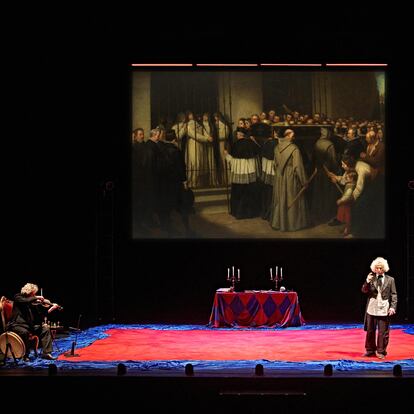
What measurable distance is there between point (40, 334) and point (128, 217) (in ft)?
12.9

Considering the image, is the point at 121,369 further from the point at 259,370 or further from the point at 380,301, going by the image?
the point at 380,301

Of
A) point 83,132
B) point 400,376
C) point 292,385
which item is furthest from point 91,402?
point 83,132

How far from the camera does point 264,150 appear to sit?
12883mm

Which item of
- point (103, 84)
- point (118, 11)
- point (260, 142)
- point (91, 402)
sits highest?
point (118, 11)

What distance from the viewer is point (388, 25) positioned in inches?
469

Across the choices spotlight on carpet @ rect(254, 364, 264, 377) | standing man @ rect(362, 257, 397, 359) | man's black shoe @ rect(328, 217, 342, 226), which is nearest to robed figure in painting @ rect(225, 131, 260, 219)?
man's black shoe @ rect(328, 217, 342, 226)

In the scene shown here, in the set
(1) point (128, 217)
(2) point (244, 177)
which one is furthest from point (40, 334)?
(2) point (244, 177)

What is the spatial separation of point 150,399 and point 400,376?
105 inches

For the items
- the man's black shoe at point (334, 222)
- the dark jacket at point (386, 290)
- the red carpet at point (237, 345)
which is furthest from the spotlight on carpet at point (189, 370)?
the man's black shoe at point (334, 222)

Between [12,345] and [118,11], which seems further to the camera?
[118,11]

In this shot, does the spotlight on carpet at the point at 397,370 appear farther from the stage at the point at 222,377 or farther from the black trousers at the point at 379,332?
the black trousers at the point at 379,332

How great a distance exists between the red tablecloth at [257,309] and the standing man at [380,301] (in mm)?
3005

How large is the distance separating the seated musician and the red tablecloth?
3.63m

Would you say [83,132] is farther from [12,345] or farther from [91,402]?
A: [91,402]
